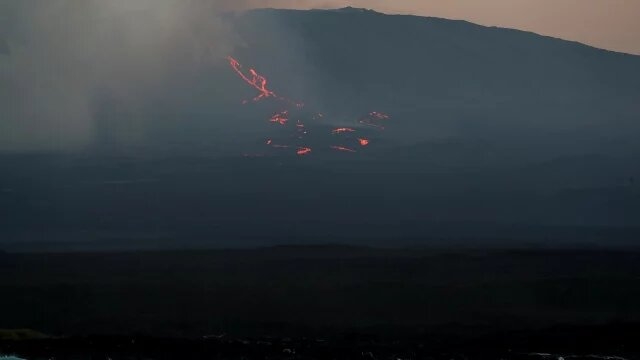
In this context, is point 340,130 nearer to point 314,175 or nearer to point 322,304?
point 314,175

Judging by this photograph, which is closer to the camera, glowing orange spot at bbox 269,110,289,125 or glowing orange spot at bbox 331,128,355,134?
glowing orange spot at bbox 331,128,355,134

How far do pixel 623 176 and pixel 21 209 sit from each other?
7156cm

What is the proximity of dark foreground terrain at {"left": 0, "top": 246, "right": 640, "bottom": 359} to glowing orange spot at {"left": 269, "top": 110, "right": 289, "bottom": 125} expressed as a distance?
72146mm

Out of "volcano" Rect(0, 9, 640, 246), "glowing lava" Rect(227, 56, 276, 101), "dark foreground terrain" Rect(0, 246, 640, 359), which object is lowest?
"dark foreground terrain" Rect(0, 246, 640, 359)

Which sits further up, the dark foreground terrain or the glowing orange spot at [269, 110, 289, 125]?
the glowing orange spot at [269, 110, 289, 125]

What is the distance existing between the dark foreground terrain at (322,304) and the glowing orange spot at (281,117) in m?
72.1

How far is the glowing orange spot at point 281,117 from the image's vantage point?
172m

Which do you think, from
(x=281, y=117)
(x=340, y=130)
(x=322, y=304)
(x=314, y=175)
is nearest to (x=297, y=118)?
(x=281, y=117)

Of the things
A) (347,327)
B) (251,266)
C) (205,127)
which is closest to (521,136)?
(205,127)

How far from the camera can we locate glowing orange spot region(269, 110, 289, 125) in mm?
171875

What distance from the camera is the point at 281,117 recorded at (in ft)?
577

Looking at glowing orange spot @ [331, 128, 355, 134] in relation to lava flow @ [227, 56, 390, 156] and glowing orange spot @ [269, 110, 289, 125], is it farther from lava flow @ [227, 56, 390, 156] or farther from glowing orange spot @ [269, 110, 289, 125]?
glowing orange spot @ [269, 110, 289, 125]

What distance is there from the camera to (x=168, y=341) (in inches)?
2320

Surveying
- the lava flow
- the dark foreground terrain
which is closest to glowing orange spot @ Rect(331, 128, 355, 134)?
the lava flow
